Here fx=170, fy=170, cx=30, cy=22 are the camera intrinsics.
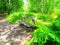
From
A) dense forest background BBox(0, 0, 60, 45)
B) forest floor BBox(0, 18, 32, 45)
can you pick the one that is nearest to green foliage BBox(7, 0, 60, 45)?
dense forest background BBox(0, 0, 60, 45)

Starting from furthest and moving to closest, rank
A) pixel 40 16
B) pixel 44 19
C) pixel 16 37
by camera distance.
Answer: pixel 40 16, pixel 44 19, pixel 16 37

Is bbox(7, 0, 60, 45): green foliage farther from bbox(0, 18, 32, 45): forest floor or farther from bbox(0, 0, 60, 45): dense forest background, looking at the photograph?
bbox(0, 18, 32, 45): forest floor

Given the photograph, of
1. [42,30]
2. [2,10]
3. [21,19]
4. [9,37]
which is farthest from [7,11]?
[42,30]

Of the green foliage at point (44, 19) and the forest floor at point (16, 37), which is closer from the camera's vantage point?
the green foliage at point (44, 19)

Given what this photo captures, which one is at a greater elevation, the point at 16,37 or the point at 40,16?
the point at 40,16

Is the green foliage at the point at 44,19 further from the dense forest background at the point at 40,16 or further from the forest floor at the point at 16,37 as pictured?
the forest floor at the point at 16,37

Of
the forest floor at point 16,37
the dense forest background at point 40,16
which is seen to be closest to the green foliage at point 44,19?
the dense forest background at point 40,16

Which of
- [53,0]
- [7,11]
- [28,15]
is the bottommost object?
[7,11]

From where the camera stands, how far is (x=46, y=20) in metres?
4.88

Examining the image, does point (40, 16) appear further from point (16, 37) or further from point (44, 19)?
point (16, 37)

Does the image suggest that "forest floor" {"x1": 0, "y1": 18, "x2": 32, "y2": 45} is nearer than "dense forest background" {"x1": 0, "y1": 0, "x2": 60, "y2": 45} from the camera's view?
No

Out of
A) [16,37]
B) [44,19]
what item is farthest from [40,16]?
[16,37]

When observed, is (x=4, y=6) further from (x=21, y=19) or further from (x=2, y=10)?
(x=21, y=19)

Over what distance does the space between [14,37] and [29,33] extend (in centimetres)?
A: 46
